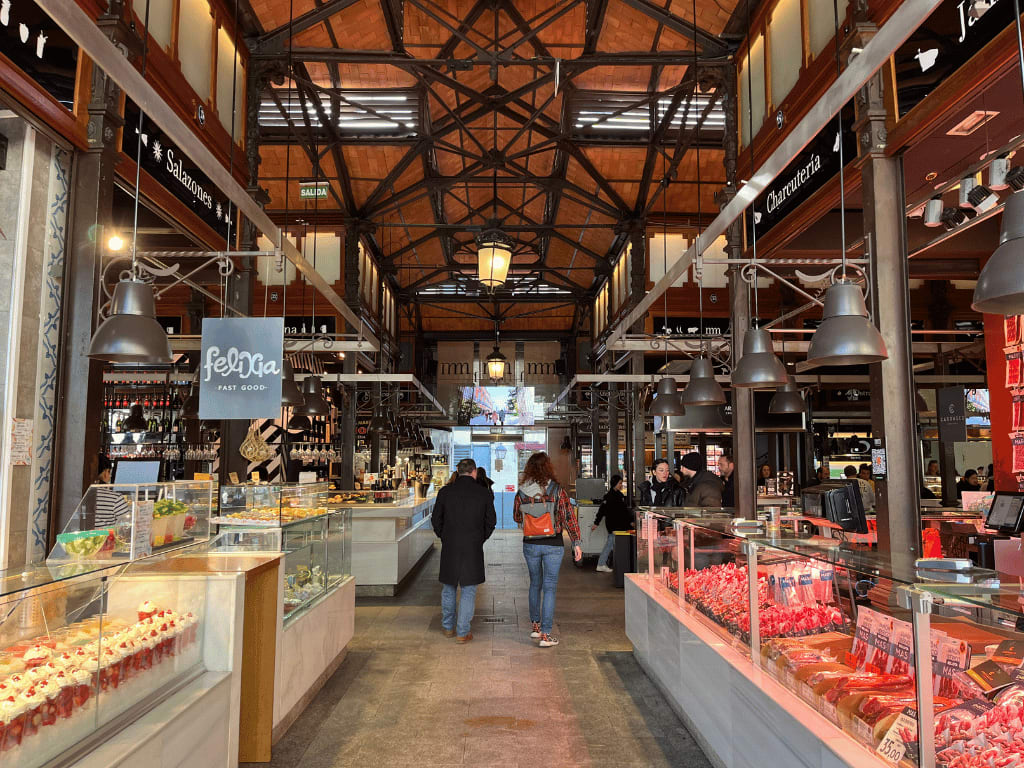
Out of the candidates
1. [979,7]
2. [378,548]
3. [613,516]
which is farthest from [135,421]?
[979,7]

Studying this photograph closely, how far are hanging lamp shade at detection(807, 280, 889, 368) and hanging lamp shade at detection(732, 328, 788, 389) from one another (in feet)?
3.03

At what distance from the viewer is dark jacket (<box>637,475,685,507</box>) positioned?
31.3 feet

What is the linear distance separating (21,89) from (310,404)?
510 cm

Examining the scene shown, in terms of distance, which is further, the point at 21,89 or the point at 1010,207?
the point at 21,89

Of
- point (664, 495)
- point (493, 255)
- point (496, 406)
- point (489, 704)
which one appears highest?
point (493, 255)

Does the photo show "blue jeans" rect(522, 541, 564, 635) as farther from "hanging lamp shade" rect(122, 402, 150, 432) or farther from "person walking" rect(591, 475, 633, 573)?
"hanging lamp shade" rect(122, 402, 150, 432)

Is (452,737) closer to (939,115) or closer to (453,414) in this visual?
(939,115)

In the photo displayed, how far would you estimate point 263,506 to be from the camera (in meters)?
5.84

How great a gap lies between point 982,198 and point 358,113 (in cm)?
888

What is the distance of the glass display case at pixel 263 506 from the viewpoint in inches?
208

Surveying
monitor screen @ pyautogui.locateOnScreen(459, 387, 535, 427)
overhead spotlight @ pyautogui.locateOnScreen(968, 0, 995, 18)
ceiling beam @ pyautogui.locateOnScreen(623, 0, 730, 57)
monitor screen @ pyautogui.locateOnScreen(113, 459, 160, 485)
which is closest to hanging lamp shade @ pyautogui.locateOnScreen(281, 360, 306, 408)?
monitor screen @ pyautogui.locateOnScreen(113, 459, 160, 485)

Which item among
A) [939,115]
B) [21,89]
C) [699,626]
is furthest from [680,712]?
[21,89]

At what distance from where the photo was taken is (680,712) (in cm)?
479

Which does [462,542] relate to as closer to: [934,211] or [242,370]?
[242,370]
